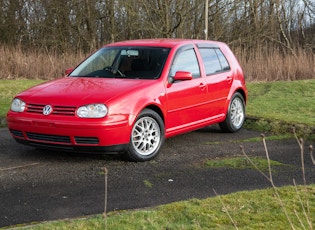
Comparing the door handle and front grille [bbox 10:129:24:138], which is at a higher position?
the door handle

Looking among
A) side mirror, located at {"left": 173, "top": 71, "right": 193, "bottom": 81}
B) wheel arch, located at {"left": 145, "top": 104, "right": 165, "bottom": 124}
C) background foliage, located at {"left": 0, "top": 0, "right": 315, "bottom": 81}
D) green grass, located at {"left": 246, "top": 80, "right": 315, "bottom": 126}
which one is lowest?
green grass, located at {"left": 246, "top": 80, "right": 315, "bottom": 126}

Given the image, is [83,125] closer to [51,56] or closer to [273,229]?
[273,229]

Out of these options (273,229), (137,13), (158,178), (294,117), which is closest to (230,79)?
(294,117)

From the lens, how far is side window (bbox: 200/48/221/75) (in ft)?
25.0

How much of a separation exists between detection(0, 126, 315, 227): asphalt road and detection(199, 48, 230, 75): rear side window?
1196 mm

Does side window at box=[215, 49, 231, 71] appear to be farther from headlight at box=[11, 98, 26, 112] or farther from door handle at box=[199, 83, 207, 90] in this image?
headlight at box=[11, 98, 26, 112]

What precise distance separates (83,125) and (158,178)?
1072mm

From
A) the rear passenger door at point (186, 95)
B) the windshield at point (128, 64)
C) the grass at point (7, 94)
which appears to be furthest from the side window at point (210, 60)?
the grass at point (7, 94)

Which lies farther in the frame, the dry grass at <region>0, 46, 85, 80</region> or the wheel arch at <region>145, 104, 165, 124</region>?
the dry grass at <region>0, 46, 85, 80</region>

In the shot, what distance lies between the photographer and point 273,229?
3.69 meters

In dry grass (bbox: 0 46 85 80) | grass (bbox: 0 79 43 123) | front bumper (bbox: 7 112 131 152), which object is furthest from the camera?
dry grass (bbox: 0 46 85 80)

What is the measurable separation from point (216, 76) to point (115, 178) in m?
2.98

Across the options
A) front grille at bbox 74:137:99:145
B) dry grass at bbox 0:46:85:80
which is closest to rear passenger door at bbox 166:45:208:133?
front grille at bbox 74:137:99:145

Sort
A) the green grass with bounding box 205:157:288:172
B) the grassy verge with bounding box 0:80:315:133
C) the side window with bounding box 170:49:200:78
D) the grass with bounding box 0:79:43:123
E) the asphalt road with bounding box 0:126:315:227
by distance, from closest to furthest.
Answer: the asphalt road with bounding box 0:126:315:227
the green grass with bounding box 205:157:288:172
the side window with bounding box 170:49:200:78
the grassy verge with bounding box 0:80:315:133
the grass with bounding box 0:79:43:123
